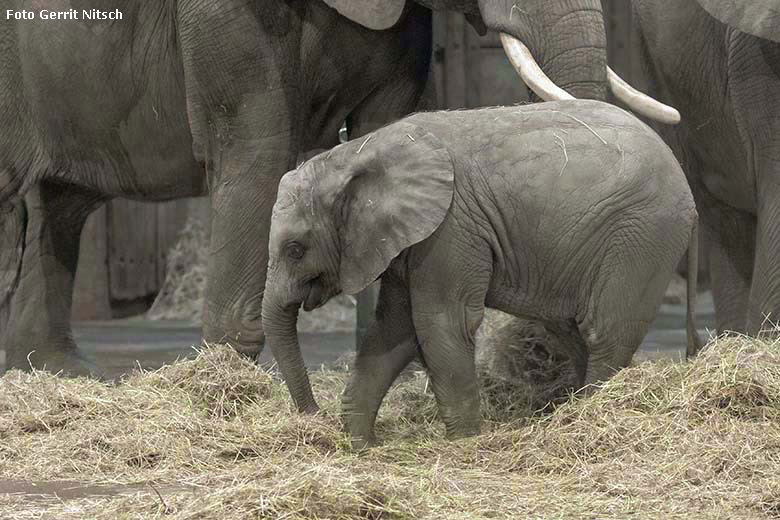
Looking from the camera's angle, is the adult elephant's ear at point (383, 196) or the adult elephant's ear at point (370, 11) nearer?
the adult elephant's ear at point (383, 196)

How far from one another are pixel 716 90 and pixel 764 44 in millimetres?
464

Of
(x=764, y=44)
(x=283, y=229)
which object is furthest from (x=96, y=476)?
(x=764, y=44)

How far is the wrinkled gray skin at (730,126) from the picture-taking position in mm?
6109

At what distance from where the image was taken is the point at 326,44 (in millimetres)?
6332

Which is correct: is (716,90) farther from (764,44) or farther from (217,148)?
(217,148)

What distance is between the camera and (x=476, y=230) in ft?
17.9

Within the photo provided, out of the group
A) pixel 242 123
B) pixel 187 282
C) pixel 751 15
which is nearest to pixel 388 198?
pixel 242 123

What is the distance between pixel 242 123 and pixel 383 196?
3.75 feet

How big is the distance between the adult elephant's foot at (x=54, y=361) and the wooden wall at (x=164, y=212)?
174 inches

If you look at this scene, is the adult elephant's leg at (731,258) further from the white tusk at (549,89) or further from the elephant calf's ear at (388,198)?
the elephant calf's ear at (388,198)

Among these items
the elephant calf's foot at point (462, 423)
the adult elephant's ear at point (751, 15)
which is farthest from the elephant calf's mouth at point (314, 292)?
the adult elephant's ear at point (751, 15)

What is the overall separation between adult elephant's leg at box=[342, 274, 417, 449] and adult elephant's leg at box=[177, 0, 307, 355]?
2.76 feet

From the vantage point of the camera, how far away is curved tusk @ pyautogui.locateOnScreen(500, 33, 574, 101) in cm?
565

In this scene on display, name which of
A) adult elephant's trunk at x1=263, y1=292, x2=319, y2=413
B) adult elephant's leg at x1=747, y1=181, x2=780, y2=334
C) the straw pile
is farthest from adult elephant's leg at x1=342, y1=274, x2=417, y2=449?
adult elephant's leg at x1=747, y1=181, x2=780, y2=334
